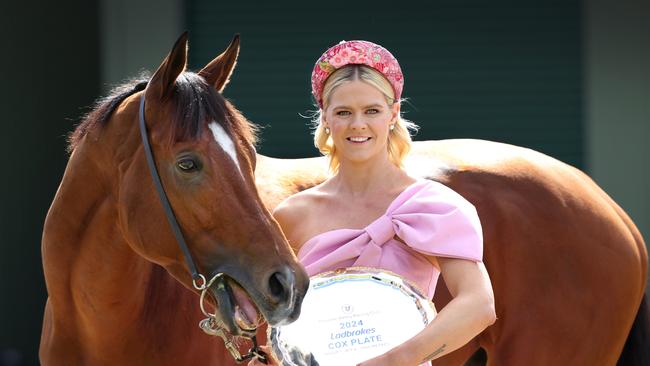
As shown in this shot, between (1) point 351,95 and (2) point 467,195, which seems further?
(2) point 467,195

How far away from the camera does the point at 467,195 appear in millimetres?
3791

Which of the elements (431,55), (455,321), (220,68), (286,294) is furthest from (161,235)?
(431,55)

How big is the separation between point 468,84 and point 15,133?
278cm

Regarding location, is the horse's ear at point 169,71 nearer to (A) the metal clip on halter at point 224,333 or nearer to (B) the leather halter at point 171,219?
(B) the leather halter at point 171,219

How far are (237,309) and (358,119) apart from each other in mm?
537

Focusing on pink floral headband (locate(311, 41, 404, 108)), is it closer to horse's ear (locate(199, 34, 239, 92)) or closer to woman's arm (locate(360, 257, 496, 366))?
horse's ear (locate(199, 34, 239, 92))

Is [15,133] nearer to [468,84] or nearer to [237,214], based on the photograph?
[468,84]

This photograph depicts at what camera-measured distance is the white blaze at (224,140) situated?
2652 millimetres

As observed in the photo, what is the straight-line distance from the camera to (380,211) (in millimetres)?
2676

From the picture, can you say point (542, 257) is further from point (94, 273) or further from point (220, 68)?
point (94, 273)

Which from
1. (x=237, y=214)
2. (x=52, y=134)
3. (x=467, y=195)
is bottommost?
(x=52, y=134)

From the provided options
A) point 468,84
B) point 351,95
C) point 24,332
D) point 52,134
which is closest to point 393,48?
point 468,84

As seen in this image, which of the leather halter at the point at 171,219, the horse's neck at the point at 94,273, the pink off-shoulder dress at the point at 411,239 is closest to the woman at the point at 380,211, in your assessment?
the pink off-shoulder dress at the point at 411,239

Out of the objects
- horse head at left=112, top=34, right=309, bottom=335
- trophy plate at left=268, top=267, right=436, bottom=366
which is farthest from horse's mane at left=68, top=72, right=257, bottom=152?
trophy plate at left=268, top=267, right=436, bottom=366
